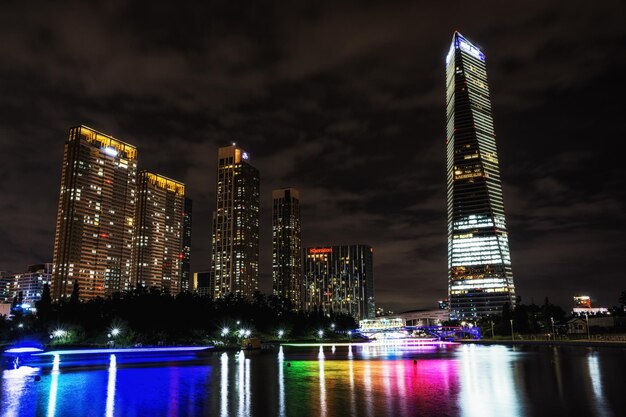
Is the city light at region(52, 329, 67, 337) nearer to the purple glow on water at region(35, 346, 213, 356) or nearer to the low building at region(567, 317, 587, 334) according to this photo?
the purple glow on water at region(35, 346, 213, 356)

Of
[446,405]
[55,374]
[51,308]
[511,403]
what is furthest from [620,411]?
[51,308]

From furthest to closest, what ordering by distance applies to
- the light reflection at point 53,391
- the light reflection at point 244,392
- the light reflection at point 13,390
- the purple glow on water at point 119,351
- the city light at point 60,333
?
the city light at point 60,333, the purple glow on water at point 119,351, the light reflection at point 13,390, the light reflection at point 53,391, the light reflection at point 244,392

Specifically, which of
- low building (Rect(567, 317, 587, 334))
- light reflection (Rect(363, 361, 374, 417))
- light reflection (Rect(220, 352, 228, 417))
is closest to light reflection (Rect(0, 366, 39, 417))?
light reflection (Rect(220, 352, 228, 417))

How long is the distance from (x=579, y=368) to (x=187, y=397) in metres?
40.5

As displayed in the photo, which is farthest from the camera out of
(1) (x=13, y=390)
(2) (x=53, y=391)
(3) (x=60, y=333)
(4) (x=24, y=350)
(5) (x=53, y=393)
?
(3) (x=60, y=333)

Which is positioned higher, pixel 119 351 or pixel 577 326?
pixel 577 326

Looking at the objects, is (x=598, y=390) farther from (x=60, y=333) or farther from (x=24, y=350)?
(x=60, y=333)

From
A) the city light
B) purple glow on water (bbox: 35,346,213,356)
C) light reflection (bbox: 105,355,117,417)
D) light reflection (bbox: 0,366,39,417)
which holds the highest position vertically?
the city light

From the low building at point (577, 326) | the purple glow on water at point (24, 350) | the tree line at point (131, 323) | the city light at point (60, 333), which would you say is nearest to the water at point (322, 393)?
the purple glow on water at point (24, 350)

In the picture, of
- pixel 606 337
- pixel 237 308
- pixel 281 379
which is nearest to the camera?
pixel 281 379

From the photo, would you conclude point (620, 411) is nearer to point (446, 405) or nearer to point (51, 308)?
point (446, 405)

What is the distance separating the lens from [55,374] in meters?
51.2

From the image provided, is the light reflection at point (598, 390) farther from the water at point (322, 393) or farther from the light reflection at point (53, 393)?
the light reflection at point (53, 393)

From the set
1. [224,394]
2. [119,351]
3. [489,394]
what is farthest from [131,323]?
[489,394]
